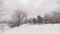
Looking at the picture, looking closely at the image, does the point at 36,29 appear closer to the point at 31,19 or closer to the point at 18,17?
the point at 31,19

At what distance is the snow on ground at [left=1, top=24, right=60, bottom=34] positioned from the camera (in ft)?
3.34

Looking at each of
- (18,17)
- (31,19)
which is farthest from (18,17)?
(31,19)

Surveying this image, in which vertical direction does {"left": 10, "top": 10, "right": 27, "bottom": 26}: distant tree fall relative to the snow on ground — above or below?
above

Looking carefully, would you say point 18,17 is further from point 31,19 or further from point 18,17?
point 31,19

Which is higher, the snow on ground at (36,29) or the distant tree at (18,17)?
the distant tree at (18,17)

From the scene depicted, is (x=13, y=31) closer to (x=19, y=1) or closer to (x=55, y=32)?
(x=19, y=1)

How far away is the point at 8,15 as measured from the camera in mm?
1116

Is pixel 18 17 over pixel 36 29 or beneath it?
over

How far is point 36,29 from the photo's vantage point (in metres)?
1.05

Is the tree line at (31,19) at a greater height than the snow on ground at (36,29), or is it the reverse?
the tree line at (31,19)

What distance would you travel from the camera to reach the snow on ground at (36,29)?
1019 mm

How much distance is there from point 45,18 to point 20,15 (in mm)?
271

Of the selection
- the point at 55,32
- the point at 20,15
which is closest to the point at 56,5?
the point at 55,32

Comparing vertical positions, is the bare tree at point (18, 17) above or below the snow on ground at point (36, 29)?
above
